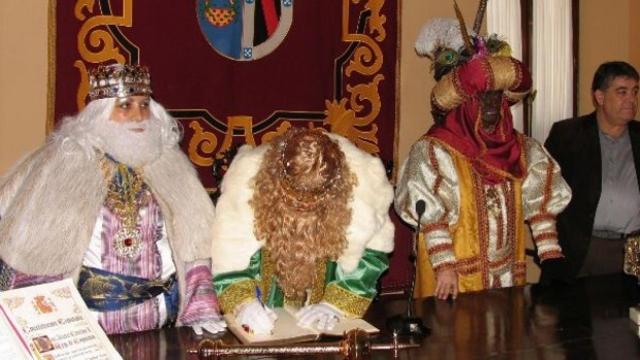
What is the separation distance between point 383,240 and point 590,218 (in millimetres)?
1843

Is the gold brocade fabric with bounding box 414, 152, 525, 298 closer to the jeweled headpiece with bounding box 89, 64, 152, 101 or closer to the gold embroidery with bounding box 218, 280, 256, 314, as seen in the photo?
the gold embroidery with bounding box 218, 280, 256, 314

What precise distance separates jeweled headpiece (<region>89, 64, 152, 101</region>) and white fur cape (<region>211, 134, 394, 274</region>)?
451 millimetres

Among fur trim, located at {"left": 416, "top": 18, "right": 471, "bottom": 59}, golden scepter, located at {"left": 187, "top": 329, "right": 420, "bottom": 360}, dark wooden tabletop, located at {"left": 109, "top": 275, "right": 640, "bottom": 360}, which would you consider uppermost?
fur trim, located at {"left": 416, "top": 18, "right": 471, "bottom": 59}

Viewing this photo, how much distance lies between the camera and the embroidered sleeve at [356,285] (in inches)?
117

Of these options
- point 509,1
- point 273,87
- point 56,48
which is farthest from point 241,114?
point 509,1

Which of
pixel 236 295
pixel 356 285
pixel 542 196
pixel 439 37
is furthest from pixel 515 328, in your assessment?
pixel 439 37

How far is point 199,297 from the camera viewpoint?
3.01 metres

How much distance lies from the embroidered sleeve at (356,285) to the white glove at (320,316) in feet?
0.15

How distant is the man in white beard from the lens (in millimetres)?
2893

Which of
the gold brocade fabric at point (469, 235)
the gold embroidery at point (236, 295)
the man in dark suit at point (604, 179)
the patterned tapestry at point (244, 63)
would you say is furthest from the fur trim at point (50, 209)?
the man in dark suit at point (604, 179)

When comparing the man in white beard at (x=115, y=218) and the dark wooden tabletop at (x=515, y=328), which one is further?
the man in white beard at (x=115, y=218)

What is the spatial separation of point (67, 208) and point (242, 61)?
1710 millimetres

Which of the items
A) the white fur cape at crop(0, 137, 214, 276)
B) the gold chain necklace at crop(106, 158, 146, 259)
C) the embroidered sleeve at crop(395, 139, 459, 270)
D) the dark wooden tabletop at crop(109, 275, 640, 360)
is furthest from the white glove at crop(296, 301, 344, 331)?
the embroidered sleeve at crop(395, 139, 459, 270)

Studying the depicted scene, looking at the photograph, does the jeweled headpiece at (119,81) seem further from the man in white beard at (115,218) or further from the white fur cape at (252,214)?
the white fur cape at (252,214)
